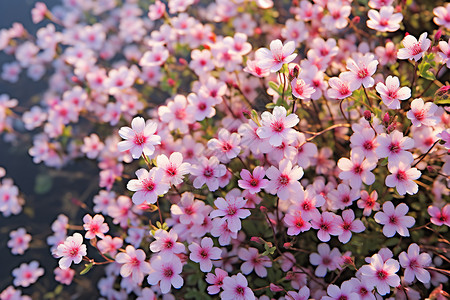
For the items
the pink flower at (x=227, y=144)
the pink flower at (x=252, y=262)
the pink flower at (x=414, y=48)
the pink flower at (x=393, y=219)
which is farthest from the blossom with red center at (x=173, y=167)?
the pink flower at (x=414, y=48)

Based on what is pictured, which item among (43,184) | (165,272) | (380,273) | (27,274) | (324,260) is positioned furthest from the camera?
(43,184)

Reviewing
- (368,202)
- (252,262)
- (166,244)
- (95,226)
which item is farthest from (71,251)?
(368,202)

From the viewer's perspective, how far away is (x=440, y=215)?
1100mm

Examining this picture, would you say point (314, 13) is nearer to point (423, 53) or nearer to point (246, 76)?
point (246, 76)

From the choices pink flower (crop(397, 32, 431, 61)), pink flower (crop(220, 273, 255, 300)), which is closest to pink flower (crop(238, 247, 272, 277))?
pink flower (crop(220, 273, 255, 300))

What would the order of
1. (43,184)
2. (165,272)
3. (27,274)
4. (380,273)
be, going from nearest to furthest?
(380,273)
(165,272)
(27,274)
(43,184)

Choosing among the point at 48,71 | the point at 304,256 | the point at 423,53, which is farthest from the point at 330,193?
the point at 48,71

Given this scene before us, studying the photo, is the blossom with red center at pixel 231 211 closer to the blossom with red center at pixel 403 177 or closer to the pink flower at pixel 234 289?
the pink flower at pixel 234 289

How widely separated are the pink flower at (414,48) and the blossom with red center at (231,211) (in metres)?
0.59

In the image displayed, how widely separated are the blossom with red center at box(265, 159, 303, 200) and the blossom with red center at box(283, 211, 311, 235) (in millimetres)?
61

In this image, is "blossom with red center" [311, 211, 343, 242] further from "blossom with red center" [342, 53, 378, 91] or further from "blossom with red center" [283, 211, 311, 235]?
"blossom with red center" [342, 53, 378, 91]

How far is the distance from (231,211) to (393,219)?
0.44 meters

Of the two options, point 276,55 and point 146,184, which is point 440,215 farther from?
point 146,184

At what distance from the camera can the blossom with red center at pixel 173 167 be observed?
3.38 ft
